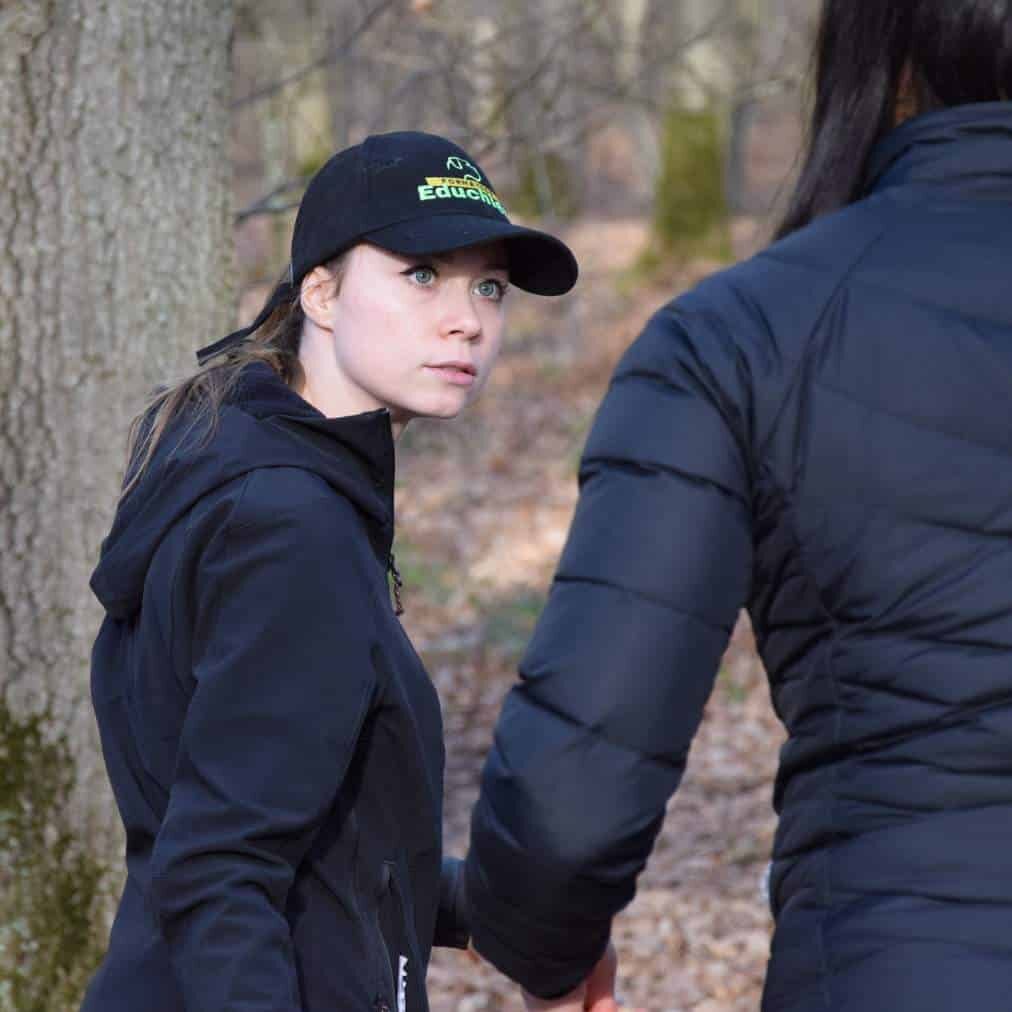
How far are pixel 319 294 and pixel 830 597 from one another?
114 centimetres

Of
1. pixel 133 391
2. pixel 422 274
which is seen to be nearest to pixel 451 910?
pixel 422 274

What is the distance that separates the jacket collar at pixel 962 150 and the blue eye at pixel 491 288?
2.80 feet

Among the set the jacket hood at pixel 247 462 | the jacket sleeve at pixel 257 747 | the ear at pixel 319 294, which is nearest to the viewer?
the jacket sleeve at pixel 257 747

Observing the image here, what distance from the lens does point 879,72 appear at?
2104mm

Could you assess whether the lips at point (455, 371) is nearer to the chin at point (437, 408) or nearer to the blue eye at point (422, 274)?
the chin at point (437, 408)

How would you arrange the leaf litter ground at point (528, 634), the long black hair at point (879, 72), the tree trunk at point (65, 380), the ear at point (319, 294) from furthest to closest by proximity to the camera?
the leaf litter ground at point (528, 634), the tree trunk at point (65, 380), the ear at point (319, 294), the long black hair at point (879, 72)

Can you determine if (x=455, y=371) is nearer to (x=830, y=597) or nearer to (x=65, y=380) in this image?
(x=830, y=597)

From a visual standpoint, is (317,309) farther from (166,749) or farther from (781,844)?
(781,844)

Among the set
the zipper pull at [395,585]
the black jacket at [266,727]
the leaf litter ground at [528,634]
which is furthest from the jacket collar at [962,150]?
the leaf litter ground at [528,634]

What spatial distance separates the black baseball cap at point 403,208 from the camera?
260 centimetres

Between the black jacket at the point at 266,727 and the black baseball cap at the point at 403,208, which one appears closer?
the black jacket at the point at 266,727

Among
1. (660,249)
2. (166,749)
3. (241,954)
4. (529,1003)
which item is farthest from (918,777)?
(660,249)

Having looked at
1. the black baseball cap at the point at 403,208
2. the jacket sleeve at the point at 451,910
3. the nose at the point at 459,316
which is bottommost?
the jacket sleeve at the point at 451,910

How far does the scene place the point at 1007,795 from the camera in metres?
1.87
